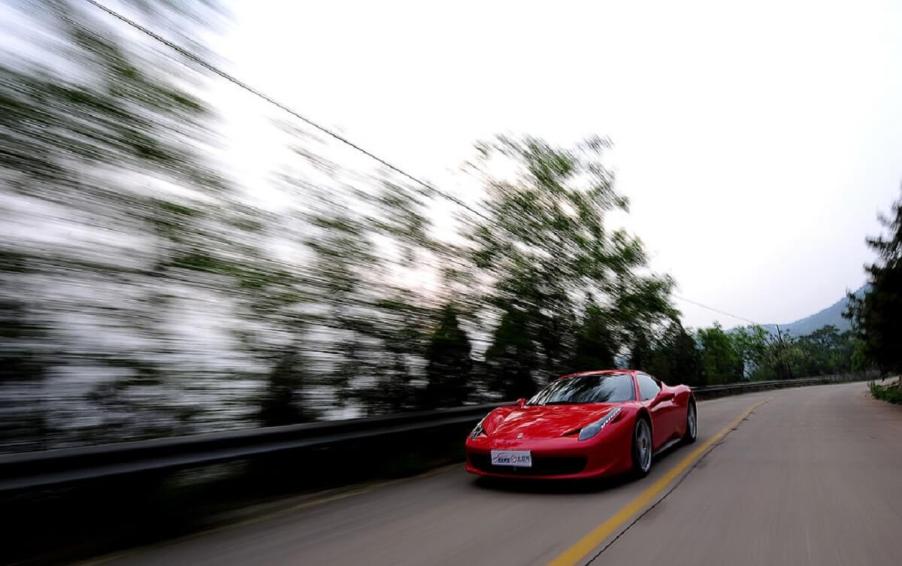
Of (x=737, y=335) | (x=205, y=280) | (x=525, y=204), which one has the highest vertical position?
(x=737, y=335)

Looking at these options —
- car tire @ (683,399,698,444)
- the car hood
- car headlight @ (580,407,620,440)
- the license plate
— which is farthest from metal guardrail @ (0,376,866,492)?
car tire @ (683,399,698,444)

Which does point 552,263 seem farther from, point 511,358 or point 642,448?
point 642,448

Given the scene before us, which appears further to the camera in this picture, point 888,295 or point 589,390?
point 888,295

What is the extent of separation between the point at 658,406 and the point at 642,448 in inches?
39.5

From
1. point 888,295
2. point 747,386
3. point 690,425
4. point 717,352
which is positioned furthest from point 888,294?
point 717,352

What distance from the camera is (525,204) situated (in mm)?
12680

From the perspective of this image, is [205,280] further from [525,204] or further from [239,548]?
[525,204]

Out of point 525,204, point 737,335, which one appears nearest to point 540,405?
point 525,204

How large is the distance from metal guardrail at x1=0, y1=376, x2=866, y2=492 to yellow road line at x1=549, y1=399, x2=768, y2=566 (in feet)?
8.42

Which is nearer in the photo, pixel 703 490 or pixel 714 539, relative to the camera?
pixel 714 539

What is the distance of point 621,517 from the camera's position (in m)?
4.35

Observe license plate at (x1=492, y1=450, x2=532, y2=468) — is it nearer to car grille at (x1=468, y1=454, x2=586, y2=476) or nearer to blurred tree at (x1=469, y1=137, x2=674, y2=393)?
car grille at (x1=468, y1=454, x2=586, y2=476)

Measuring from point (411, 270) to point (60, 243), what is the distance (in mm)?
4611

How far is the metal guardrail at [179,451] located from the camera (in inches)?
132
